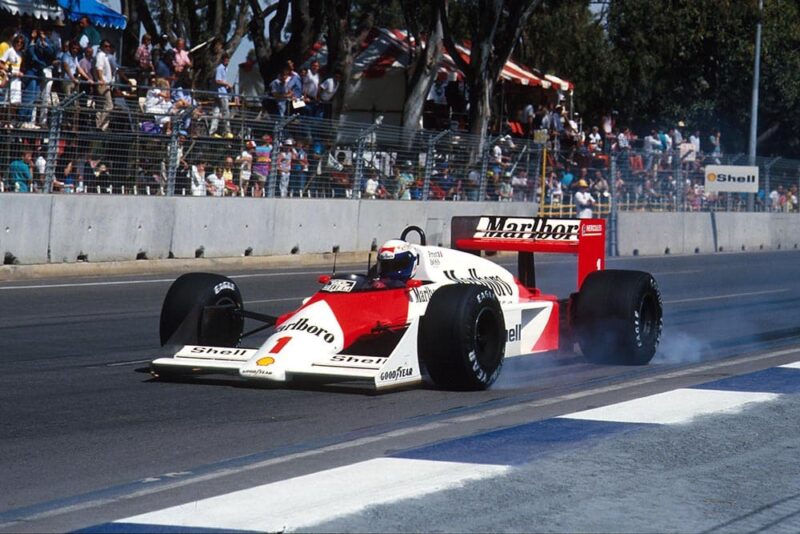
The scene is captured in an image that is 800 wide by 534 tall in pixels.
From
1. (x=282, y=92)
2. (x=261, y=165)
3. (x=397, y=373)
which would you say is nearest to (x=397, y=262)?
(x=397, y=373)

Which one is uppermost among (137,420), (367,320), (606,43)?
(606,43)

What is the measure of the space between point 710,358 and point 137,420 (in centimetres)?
553

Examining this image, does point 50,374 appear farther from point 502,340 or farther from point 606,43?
point 606,43

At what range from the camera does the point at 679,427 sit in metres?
6.80

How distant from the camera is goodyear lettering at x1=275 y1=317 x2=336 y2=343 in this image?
8391 mm

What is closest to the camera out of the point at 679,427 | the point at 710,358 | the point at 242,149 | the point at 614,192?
Answer: the point at 679,427

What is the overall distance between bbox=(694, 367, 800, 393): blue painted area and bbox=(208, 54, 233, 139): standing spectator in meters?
11.9

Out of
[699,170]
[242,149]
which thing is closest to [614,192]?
[699,170]

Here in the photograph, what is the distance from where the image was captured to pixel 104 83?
17.9 metres

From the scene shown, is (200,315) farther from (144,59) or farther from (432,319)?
(144,59)

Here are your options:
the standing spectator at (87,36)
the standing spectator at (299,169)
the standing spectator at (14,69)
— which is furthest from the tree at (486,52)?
the standing spectator at (14,69)

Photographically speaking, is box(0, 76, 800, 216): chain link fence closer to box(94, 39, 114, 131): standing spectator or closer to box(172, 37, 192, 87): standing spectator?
box(94, 39, 114, 131): standing spectator

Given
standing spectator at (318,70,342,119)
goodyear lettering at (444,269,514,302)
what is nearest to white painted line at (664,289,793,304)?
goodyear lettering at (444,269,514,302)

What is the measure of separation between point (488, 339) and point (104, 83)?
34.7 feet
